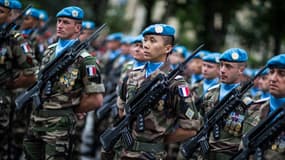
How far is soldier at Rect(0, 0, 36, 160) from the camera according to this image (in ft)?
22.3

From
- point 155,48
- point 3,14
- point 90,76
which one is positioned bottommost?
point 90,76

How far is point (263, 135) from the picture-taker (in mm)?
4652

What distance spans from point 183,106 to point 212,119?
1141mm

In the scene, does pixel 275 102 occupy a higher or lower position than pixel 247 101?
higher

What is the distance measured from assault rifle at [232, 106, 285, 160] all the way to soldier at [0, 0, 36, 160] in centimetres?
333

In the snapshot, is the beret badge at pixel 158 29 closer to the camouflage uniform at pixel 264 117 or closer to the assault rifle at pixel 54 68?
the assault rifle at pixel 54 68

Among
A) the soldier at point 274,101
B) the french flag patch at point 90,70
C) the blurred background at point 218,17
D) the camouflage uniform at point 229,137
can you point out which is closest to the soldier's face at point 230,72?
the camouflage uniform at point 229,137

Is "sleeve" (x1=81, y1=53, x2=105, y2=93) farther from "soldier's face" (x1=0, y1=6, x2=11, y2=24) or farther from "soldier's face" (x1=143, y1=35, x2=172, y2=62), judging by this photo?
"soldier's face" (x1=0, y1=6, x2=11, y2=24)

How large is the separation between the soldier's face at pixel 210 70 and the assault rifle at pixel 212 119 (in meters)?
1.97

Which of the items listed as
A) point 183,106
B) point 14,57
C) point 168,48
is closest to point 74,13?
point 14,57

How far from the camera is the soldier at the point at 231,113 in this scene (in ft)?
20.4

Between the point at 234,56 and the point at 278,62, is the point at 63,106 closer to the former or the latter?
the point at 234,56

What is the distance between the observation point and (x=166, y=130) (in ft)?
17.3

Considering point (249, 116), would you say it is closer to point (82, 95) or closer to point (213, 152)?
point (213, 152)
